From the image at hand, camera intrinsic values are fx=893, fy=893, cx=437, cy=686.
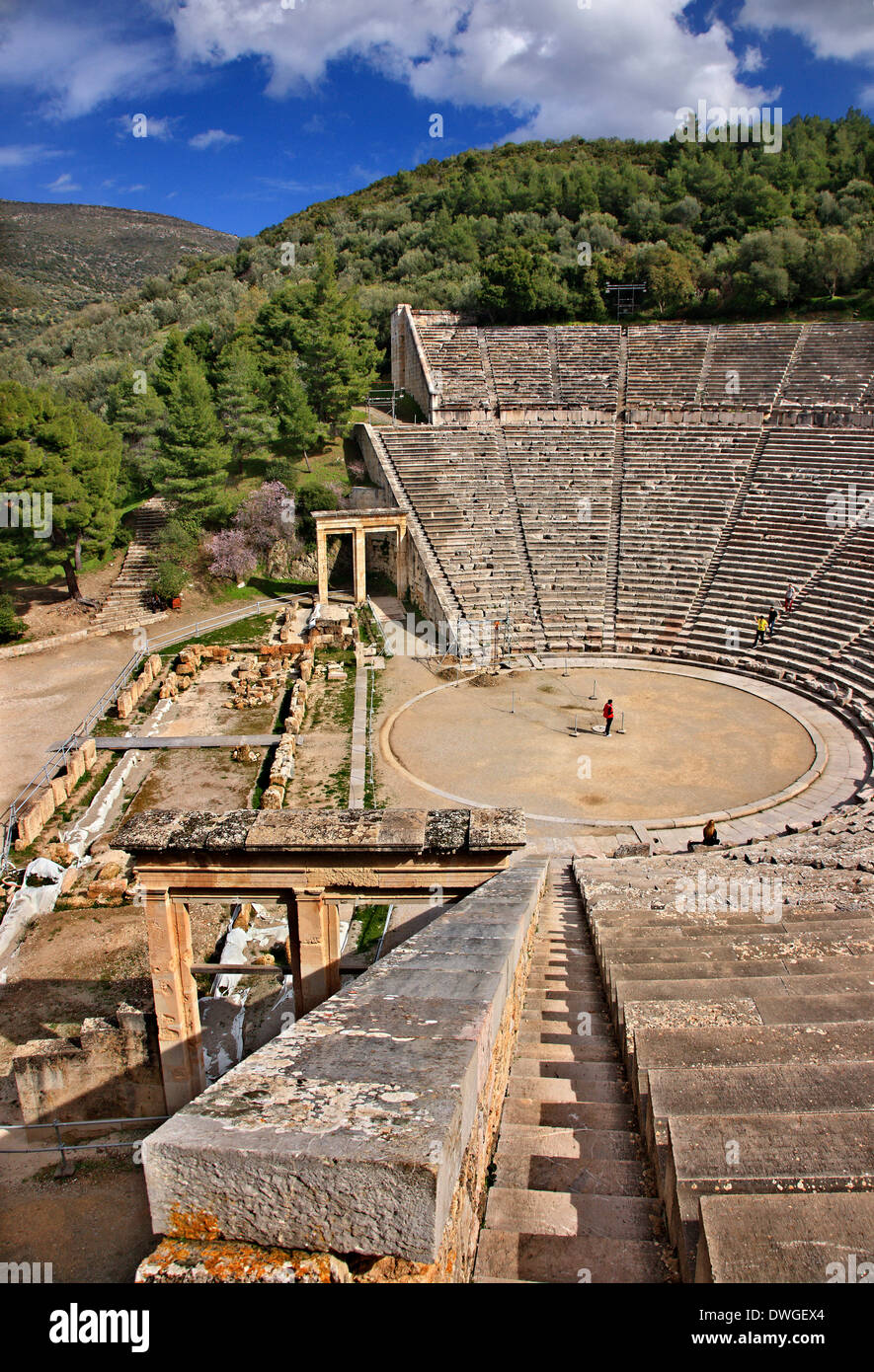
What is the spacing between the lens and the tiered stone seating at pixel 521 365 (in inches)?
1366

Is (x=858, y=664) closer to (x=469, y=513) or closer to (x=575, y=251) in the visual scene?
(x=469, y=513)

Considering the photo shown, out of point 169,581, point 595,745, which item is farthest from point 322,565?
point 595,745

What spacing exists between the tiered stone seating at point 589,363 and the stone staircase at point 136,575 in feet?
52.3

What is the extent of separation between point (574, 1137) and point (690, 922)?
4.46 m

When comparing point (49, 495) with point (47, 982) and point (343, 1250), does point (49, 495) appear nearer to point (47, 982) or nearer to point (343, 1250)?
point (47, 982)

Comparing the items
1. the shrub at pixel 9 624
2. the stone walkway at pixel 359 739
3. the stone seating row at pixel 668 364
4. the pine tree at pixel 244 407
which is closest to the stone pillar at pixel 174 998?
the stone walkway at pixel 359 739

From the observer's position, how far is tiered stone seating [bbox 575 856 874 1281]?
3.09m

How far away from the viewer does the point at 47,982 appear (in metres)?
11.1

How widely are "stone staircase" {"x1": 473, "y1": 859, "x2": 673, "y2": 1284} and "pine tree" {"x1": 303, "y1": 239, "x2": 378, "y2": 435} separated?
3232cm

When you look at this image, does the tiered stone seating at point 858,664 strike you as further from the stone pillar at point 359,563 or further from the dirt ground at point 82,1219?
the dirt ground at point 82,1219

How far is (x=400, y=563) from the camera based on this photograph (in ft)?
92.5

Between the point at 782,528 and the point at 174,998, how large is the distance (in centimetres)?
2330

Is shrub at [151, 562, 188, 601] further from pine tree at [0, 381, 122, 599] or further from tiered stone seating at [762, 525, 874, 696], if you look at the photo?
tiered stone seating at [762, 525, 874, 696]

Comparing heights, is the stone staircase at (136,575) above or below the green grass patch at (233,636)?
above
